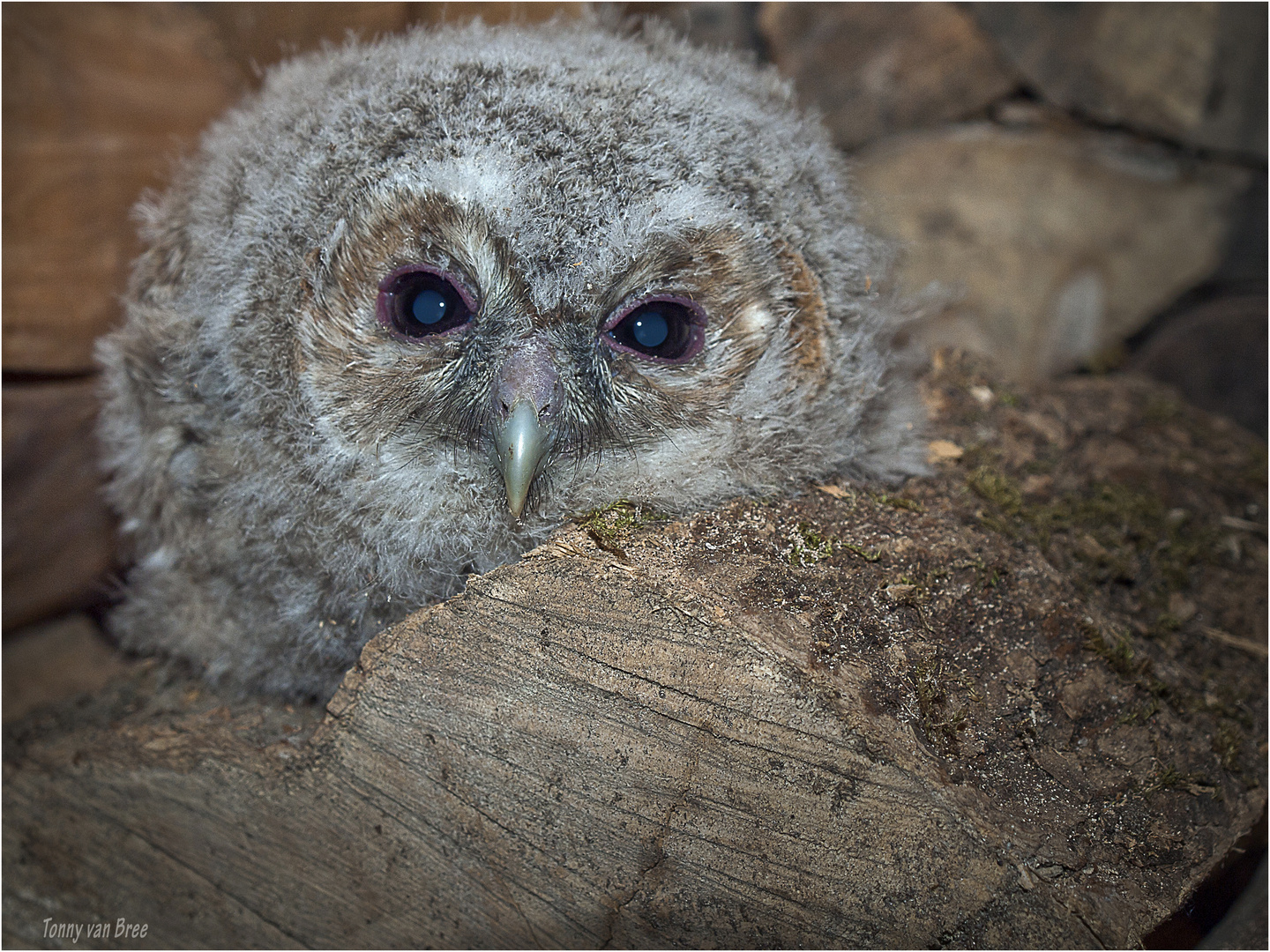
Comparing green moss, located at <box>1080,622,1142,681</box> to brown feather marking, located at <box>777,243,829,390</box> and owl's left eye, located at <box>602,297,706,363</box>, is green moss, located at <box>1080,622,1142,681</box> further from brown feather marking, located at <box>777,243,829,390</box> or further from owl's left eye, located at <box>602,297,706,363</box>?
owl's left eye, located at <box>602,297,706,363</box>

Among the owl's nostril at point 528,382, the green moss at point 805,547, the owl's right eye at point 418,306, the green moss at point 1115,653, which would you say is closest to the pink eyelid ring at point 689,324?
the owl's nostril at point 528,382

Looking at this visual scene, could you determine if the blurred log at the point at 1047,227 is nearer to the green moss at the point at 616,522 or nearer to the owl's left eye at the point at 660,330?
the owl's left eye at the point at 660,330

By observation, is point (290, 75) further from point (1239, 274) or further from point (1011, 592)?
point (1239, 274)

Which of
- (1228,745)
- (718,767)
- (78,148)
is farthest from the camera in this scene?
(78,148)

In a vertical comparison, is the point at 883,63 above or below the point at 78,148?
below

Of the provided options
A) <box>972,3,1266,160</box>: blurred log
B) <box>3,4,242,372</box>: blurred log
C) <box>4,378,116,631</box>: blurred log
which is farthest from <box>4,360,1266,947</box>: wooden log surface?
<box>972,3,1266,160</box>: blurred log

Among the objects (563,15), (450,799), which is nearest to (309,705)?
(450,799)

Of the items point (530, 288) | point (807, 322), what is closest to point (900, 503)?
point (807, 322)

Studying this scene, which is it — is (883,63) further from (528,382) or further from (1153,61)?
(528,382)
